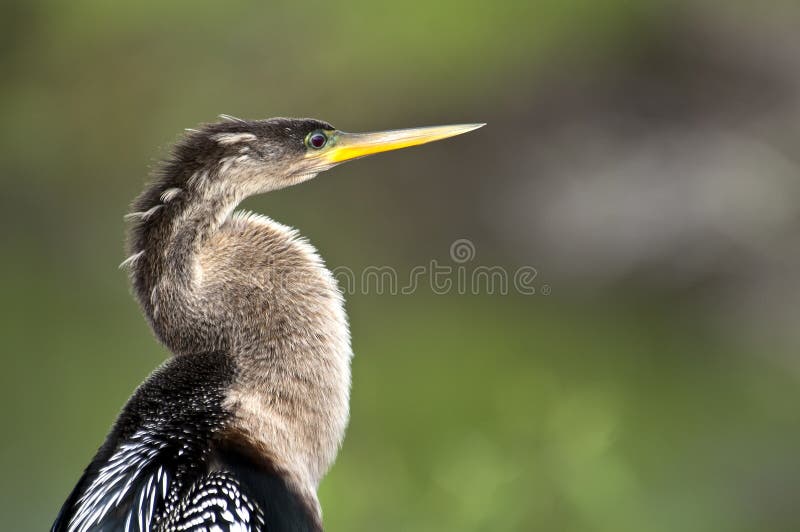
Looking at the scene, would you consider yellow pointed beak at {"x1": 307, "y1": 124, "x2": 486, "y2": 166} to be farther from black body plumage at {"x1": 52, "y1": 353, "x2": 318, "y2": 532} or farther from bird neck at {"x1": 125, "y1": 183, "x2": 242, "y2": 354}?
black body plumage at {"x1": 52, "y1": 353, "x2": 318, "y2": 532}

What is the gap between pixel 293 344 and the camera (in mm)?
3473

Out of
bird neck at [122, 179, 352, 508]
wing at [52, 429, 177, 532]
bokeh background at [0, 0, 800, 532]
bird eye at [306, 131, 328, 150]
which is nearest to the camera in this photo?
wing at [52, 429, 177, 532]

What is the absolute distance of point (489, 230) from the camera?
959 cm

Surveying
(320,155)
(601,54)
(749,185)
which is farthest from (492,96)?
(320,155)

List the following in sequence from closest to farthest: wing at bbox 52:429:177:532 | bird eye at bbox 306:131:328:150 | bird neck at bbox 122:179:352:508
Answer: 1. wing at bbox 52:429:177:532
2. bird neck at bbox 122:179:352:508
3. bird eye at bbox 306:131:328:150

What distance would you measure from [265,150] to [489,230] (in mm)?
6018

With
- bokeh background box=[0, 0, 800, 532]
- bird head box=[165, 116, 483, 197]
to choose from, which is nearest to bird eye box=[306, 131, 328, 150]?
bird head box=[165, 116, 483, 197]

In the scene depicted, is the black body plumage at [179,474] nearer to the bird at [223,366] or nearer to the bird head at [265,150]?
the bird at [223,366]

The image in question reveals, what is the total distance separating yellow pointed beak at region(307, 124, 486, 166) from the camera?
150 inches

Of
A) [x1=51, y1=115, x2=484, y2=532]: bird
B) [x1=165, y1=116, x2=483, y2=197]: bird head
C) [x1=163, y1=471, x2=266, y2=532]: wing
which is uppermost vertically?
[x1=165, y1=116, x2=483, y2=197]: bird head

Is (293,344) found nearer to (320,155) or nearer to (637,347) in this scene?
(320,155)

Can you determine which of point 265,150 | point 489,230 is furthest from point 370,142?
point 489,230

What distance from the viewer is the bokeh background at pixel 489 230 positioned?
643 cm

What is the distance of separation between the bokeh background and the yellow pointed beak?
8.23ft
